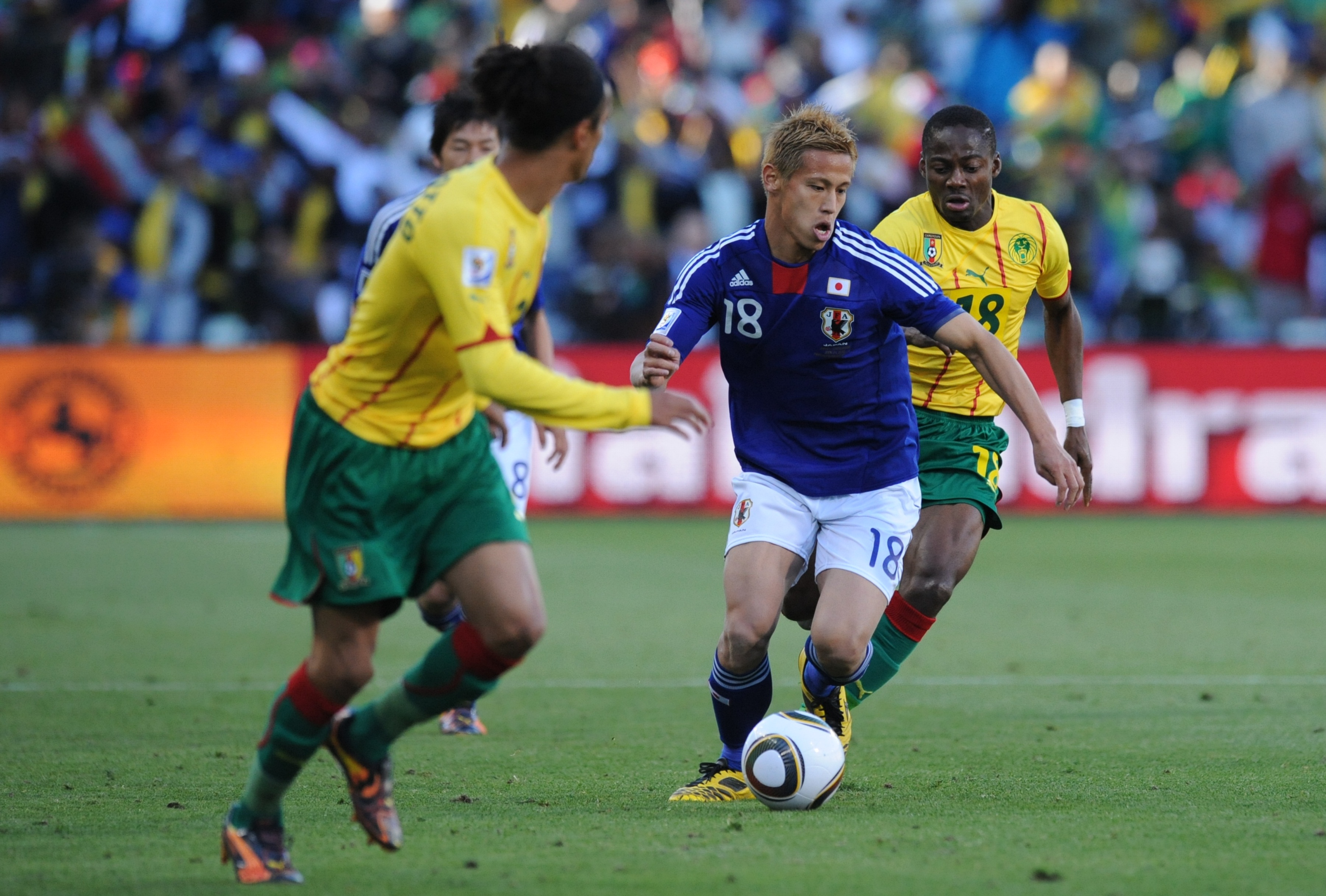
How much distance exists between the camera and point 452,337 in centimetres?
434

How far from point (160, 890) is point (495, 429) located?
10.5 ft

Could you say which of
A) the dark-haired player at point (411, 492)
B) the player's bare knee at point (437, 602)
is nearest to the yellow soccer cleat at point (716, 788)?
the dark-haired player at point (411, 492)

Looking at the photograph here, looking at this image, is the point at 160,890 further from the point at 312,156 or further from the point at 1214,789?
the point at 312,156

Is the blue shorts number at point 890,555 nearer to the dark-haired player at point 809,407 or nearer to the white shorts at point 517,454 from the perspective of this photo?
the dark-haired player at point 809,407

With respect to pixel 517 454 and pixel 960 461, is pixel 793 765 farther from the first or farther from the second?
pixel 517 454

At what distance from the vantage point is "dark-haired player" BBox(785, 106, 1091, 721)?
6430 millimetres

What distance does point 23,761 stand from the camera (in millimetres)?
6277

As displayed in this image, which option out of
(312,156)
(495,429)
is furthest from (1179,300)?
(495,429)

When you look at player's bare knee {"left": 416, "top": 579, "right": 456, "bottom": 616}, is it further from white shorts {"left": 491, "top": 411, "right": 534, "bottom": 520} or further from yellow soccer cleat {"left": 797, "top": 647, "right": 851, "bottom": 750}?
yellow soccer cleat {"left": 797, "top": 647, "right": 851, "bottom": 750}

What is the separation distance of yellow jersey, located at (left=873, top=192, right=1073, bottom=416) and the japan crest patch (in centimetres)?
111

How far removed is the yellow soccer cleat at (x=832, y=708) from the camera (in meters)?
6.03

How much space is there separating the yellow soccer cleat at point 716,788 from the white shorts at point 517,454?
2022mm

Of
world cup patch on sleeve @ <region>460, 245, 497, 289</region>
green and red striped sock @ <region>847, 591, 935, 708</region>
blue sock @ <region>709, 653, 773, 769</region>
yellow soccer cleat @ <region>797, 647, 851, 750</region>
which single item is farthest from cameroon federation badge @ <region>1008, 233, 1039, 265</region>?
world cup patch on sleeve @ <region>460, 245, 497, 289</region>

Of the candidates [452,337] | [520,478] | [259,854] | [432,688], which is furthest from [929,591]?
[259,854]
